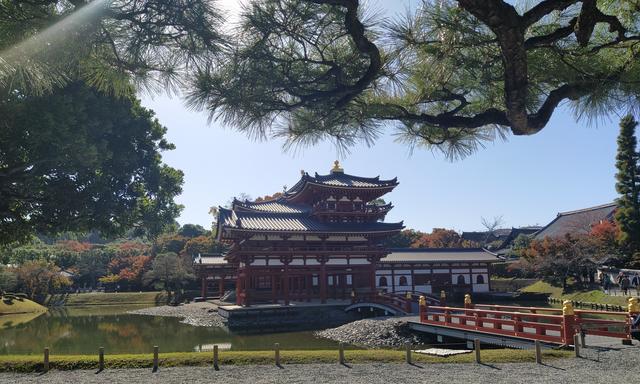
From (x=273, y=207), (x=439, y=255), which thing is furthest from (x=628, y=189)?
(x=273, y=207)

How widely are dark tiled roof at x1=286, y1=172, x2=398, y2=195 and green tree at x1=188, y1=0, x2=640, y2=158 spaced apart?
2552 centimetres

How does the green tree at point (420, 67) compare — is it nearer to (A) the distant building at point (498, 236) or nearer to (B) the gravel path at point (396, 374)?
(B) the gravel path at point (396, 374)

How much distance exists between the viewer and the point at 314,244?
2898 cm

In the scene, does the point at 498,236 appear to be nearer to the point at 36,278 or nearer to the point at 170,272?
the point at 170,272

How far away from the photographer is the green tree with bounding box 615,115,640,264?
33938 mm

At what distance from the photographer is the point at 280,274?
2745 centimetres

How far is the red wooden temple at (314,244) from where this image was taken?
27.3m

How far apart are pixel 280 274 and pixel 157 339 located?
25.3ft

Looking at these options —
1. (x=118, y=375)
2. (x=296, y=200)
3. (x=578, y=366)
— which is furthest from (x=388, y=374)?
(x=296, y=200)

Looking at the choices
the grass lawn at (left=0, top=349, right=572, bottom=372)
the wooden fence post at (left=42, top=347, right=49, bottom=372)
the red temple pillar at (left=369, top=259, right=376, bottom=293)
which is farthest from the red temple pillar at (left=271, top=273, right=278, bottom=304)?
the wooden fence post at (left=42, top=347, right=49, bottom=372)

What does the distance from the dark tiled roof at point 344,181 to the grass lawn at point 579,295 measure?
49.1 feet

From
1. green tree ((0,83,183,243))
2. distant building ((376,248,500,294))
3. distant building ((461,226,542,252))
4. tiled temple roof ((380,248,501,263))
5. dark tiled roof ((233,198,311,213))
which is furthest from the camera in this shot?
distant building ((461,226,542,252))

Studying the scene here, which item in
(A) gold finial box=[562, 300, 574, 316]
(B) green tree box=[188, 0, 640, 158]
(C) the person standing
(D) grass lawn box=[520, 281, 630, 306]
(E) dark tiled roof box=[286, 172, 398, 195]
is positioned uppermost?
(E) dark tiled roof box=[286, 172, 398, 195]

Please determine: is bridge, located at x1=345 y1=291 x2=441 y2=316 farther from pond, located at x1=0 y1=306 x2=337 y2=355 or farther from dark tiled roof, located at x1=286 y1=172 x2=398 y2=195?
dark tiled roof, located at x1=286 y1=172 x2=398 y2=195
